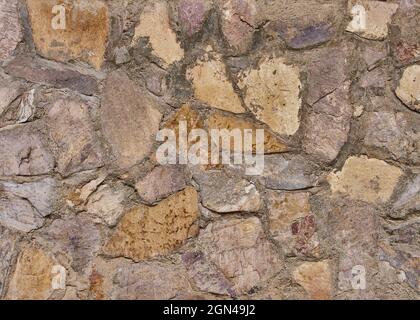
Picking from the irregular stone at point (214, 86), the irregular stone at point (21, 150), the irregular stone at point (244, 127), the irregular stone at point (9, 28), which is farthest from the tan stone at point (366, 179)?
the irregular stone at point (9, 28)

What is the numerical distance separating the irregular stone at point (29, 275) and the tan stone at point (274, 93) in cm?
67

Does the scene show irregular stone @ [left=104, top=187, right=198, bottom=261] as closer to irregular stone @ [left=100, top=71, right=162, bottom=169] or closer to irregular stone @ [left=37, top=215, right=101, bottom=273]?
irregular stone @ [left=37, top=215, right=101, bottom=273]

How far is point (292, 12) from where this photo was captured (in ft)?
5.65

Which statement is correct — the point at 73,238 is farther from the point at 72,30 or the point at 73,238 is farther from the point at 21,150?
the point at 72,30

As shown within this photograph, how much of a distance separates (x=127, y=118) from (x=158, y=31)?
24 cm

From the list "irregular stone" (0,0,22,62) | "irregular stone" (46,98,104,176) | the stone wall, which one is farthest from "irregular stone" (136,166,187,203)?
"irregular stone" (0,0,22,62)

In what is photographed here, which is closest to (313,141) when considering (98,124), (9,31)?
(98,124)

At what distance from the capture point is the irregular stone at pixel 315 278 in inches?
69.2

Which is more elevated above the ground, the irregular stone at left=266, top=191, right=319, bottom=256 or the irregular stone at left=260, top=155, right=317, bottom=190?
the irregular stone at left=260, top=155, right=317, bottom=190

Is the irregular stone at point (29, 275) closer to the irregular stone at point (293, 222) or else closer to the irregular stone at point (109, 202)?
the irregular stone at point (109, 202)

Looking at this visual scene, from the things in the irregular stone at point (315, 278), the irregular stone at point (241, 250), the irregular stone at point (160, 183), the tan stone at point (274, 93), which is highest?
the tan stone at point (274, 93)

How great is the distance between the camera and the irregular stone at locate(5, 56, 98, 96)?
173cm

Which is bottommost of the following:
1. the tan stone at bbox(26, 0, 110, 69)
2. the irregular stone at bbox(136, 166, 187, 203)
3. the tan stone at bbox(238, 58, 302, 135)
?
the irregular stone at bbox(136, 166, 187, 203)

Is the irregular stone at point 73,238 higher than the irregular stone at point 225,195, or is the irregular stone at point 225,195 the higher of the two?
the irregular stone at point 225,195
